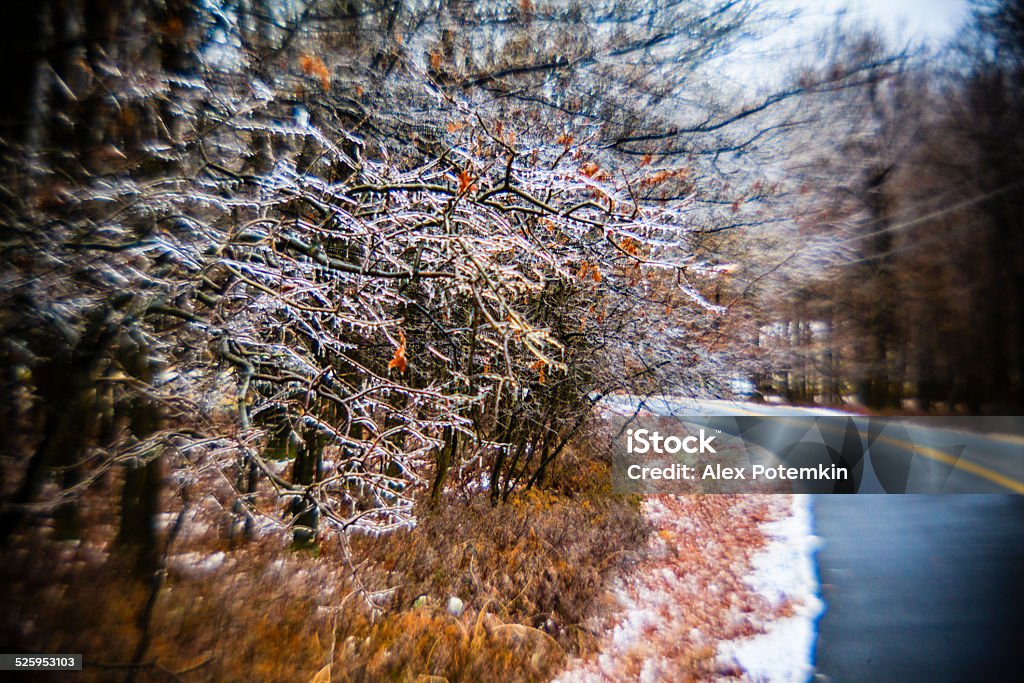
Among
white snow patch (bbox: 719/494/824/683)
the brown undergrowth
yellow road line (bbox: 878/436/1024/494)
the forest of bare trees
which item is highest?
the forest of bare trees

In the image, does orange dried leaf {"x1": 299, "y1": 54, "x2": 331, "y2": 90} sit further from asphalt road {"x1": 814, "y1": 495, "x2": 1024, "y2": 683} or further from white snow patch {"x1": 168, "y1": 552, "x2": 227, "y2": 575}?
asphalt road {"x1": 814, "y1": 495, "x2": 1024, "y2": 683}

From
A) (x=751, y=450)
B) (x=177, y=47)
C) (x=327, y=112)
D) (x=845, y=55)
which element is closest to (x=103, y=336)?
(x=177, y=47)

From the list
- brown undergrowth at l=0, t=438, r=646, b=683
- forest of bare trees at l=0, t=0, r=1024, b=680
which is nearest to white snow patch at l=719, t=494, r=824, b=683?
brown undergrowth at l=0, t=438, r=646, b=683

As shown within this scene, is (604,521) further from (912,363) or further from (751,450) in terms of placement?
(912,363)

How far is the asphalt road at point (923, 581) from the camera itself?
432 centimetres

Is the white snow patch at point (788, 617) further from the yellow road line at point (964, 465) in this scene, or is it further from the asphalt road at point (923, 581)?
the yellow road line at point (964, 465)

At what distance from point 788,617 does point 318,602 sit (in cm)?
459

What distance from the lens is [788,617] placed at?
5152mm

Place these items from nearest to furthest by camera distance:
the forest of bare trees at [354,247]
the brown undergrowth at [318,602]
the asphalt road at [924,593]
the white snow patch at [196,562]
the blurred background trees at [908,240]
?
the forest of bare trees at [354,247] < the brown undergrowth at [318,602] < the white snow patch at [196,562] < the asphalt road at [924,593] < the blurred background trees at [908,240]

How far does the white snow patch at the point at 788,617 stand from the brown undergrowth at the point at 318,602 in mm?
1441

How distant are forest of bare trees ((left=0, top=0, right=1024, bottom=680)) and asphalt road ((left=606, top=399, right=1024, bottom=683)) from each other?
98.6 inches

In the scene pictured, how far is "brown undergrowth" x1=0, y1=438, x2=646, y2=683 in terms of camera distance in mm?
3113

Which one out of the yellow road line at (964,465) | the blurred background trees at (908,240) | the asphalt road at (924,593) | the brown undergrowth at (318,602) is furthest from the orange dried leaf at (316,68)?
the yellow road line at (964,465)

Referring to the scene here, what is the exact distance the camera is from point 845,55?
621 centimetres
